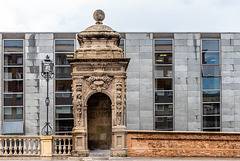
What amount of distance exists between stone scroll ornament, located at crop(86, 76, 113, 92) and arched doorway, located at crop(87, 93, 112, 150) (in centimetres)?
172

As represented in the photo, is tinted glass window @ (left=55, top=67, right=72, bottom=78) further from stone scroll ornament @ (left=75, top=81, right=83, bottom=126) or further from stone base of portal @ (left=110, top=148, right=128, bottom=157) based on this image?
stone base of portal @ (left=110, top=148, right=128, bottom=157)

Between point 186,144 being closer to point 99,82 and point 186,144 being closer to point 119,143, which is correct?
point 119,143

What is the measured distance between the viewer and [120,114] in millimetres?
15859

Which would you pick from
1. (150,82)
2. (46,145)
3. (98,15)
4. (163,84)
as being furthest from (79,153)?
(163,84)

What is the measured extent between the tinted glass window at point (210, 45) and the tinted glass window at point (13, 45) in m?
16.7

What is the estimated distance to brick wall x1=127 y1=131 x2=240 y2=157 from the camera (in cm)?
1598

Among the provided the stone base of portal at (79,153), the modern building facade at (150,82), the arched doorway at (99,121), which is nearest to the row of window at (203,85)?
the modern building facade at (150,82)

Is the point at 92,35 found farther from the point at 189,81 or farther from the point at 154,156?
the point at 189,81

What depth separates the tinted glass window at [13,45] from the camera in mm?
32812

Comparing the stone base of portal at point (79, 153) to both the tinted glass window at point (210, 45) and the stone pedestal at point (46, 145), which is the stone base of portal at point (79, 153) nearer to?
the stone pedestal at point (46, 145)

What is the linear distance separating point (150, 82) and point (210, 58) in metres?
6.12

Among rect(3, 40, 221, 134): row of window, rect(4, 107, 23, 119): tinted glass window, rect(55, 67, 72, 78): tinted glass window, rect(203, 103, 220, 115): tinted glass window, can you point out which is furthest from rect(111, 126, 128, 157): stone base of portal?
rect(203, 103, 220, 115): tinted glass window

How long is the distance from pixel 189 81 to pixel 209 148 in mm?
17351

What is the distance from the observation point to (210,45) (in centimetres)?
3366
